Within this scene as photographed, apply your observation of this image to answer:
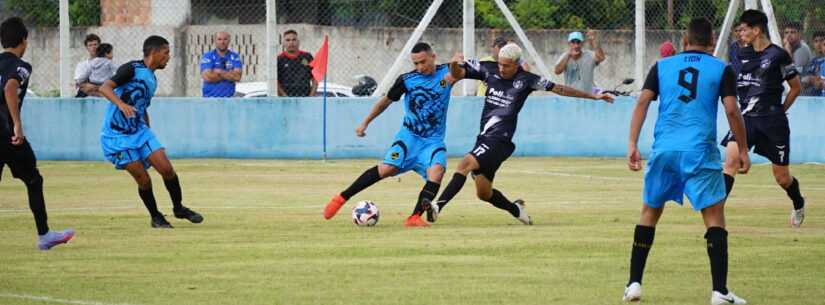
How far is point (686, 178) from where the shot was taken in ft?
30.0

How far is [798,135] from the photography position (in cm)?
2414

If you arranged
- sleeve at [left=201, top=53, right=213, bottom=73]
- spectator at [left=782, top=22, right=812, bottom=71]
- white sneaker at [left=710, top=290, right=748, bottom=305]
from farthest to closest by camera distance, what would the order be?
1. sleeve at [left=201, top=53, right=213, bottom=73]
2. spectator at [left=782, top=22, right=812, bottom=71]
3. white sneaker at [left=710, top=290, right=748, bottom=305]

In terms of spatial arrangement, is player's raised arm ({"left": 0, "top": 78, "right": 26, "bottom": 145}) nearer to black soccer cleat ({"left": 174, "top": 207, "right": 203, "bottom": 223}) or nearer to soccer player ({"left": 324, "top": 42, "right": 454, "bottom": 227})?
black soccer cleat ({"left": 174, "top": 207, "right": 203, "bottom": 223})

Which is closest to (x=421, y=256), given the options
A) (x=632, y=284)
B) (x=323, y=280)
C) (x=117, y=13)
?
(x=323, y=280)

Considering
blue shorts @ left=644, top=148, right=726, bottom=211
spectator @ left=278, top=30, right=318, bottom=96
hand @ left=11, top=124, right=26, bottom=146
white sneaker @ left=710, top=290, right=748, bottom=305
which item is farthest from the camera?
spectator @ left=278, top=30, right=318, bottom=96

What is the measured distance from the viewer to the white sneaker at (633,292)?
8.98m

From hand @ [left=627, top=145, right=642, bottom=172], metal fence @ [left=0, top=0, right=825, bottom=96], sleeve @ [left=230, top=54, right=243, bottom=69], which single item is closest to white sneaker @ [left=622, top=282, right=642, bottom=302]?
hand @ [left=627, top=145, right=642, bottom=172]

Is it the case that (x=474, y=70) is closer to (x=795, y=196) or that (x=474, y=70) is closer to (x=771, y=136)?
(x=771, y=136)

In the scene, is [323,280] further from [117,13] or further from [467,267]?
[117,13]

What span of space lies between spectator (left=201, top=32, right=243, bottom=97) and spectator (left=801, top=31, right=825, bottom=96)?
8.56m

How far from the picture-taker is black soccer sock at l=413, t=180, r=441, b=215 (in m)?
14.0

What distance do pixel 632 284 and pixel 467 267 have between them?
6.33 ft

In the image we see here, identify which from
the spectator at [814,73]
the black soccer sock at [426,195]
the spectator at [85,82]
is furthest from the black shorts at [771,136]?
the spectator at [85,82]

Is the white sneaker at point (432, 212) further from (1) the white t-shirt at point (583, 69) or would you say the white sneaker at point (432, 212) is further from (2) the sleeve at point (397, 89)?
(1) the white t-shirt at point (583, 69)
